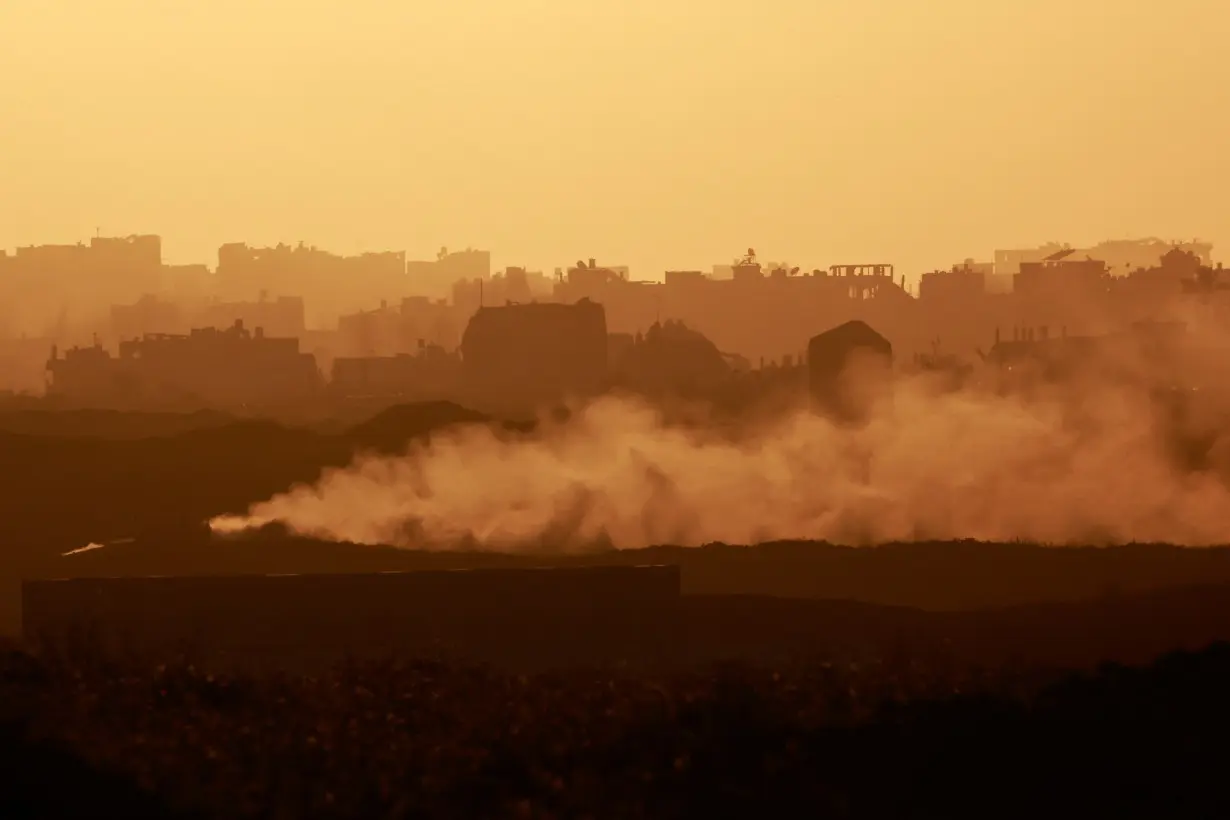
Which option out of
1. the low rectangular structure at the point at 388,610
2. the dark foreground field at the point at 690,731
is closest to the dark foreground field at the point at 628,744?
the dark foreground field at the point at 690,731

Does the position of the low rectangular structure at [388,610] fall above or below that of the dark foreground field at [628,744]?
above

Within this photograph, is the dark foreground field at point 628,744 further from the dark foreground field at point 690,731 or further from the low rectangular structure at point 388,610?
the low rectangular structure at point 388,610

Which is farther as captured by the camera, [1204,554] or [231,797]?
[1204,554]

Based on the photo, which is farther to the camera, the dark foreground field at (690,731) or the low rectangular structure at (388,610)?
the low rectangular structure at (388,610)

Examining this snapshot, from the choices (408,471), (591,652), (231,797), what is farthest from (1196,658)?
(408,471)

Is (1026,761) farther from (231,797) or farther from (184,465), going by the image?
(184,465)

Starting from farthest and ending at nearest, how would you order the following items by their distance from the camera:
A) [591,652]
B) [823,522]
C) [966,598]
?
[823,522] → [966,598] → [591,652]

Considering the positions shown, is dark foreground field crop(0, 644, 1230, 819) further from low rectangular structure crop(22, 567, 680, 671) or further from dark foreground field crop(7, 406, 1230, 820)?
low rectangular structure crop(22, 567, 680, 671)

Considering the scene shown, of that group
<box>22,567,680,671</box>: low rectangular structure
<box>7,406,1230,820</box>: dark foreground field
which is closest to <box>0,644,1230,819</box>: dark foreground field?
<box>7,406,1230,820</box>: dark foreground field
